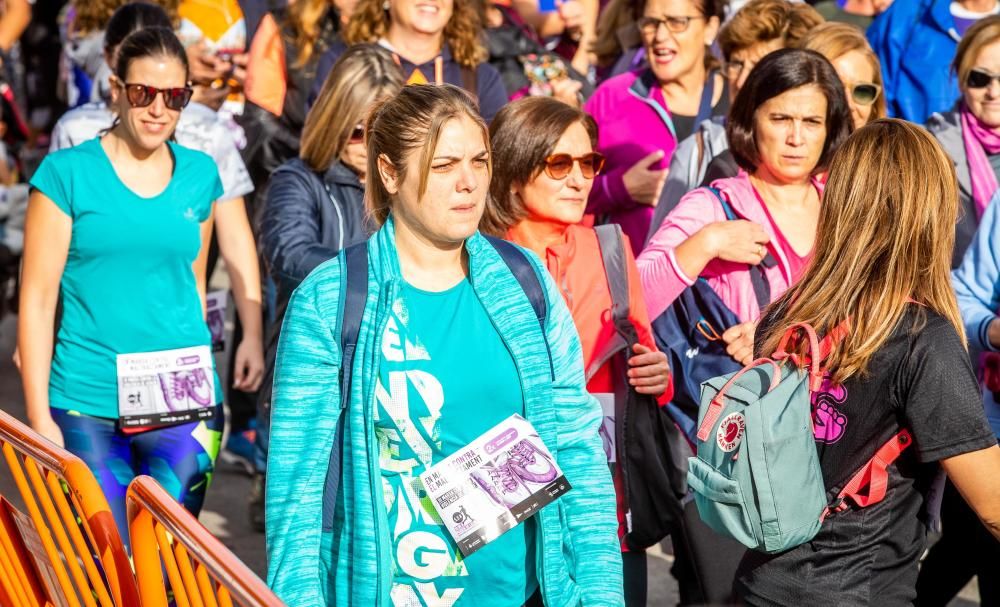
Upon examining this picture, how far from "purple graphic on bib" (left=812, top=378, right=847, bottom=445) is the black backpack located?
102 centimetres

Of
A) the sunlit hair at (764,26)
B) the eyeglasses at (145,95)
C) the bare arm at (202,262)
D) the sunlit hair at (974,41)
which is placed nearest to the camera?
the eyeglasses at (145,95)

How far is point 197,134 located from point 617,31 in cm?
219

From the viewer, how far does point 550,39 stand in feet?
27.6

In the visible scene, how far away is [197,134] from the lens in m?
5.75

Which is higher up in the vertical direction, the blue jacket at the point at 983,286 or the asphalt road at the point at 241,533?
the blue jacket at the point at 983,286

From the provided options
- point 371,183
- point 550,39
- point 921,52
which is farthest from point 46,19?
point 371,183

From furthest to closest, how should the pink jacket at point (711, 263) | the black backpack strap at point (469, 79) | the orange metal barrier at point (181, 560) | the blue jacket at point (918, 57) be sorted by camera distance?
the blue jacket at point (918, 57) < the black backpack strap at point (469, 79) < the pink jacket at point (711, 263) < the orange metal barrier at point (181, 560)

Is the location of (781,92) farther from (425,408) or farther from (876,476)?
(425,408)

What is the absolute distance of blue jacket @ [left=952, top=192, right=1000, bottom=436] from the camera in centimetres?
420

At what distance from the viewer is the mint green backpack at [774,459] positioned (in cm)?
291

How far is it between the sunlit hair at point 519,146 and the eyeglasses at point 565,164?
0.02 metres

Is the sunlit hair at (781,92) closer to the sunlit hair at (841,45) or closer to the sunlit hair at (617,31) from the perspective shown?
the sunlit hair at (841,45)

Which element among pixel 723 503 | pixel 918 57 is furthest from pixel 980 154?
pixel 723 503

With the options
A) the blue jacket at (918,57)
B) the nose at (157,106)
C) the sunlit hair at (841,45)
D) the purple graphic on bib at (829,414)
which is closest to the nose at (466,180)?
the purple graphic on bib at (829,414)
